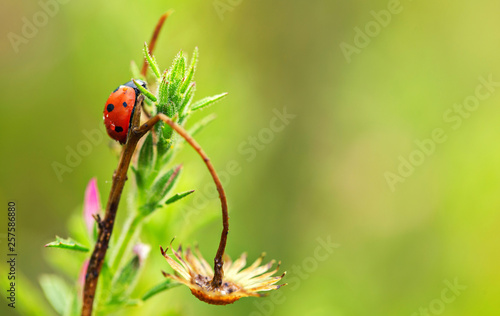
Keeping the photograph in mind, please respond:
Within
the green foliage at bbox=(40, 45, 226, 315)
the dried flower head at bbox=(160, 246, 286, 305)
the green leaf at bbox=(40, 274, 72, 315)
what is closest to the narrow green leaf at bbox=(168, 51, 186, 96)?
the green foliage at bbox=(40, 45, 226, 315)

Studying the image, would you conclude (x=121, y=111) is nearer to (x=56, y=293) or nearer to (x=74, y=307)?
(x=74, y=307)

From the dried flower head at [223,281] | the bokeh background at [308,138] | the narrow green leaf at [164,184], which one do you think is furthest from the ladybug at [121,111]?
the bokeh background at [308,138]

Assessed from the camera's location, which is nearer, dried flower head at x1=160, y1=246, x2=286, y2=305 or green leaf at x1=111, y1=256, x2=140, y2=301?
dried flower head at x1=160, y1=246, x2=286, y2=305

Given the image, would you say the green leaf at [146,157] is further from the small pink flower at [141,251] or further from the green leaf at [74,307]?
the green leaf at [74,307]

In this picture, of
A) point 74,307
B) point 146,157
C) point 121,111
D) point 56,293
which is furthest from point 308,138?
A: point 121,111

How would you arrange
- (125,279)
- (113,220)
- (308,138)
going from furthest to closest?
(308,138) → (125,279) → (113,220)

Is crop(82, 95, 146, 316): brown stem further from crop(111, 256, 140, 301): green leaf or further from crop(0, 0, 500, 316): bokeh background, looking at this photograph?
crop(0, 0, 500, 316): bokeh background
